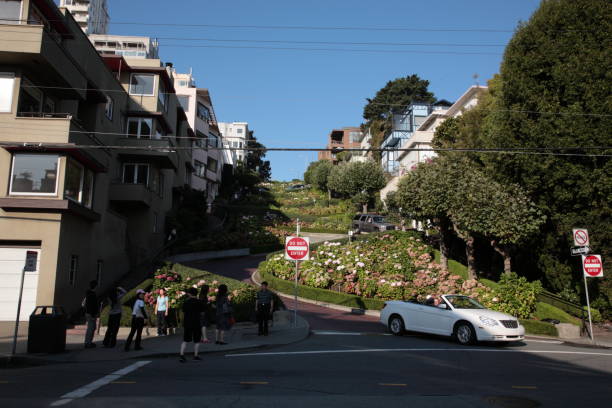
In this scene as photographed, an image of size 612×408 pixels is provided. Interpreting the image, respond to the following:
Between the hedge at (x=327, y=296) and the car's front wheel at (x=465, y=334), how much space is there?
729 centimetres

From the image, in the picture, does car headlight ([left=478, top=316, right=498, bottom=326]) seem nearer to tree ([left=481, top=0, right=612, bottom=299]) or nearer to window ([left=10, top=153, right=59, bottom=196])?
tree ([left=481, top=0, right=612, bottom=299])

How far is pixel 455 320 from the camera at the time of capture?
15992 millimetres

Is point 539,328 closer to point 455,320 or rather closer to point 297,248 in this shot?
point 455,320

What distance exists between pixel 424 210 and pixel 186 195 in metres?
20.6

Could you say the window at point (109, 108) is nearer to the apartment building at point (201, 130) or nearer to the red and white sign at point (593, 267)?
the apartment building at point (201, 130)

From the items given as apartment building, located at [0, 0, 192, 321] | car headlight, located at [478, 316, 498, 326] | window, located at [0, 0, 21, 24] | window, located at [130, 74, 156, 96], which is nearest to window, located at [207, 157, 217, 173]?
window, located at [130, 74, 156, 96]

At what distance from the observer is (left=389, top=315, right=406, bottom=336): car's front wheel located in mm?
17570

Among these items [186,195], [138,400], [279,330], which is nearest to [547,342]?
[279,330]

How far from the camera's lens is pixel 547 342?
17703 millimetres

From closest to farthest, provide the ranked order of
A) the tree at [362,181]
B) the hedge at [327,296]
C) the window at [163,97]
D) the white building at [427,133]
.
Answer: the hedge at [327,296]
the window at [163,97]
the white building at [427,133]
the tree at [362,181]

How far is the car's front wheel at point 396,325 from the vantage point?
1757cm

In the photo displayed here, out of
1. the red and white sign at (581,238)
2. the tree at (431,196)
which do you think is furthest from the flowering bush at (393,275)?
the red and white sign at (581,238)

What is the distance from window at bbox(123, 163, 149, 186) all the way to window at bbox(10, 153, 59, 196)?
10940 mm

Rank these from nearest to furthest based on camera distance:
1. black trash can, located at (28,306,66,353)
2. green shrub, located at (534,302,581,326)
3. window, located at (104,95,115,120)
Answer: black trash can, located at (28,306,66,353), green shrub, located at (534,302,581,326), window, located at (104,95,115,120)
